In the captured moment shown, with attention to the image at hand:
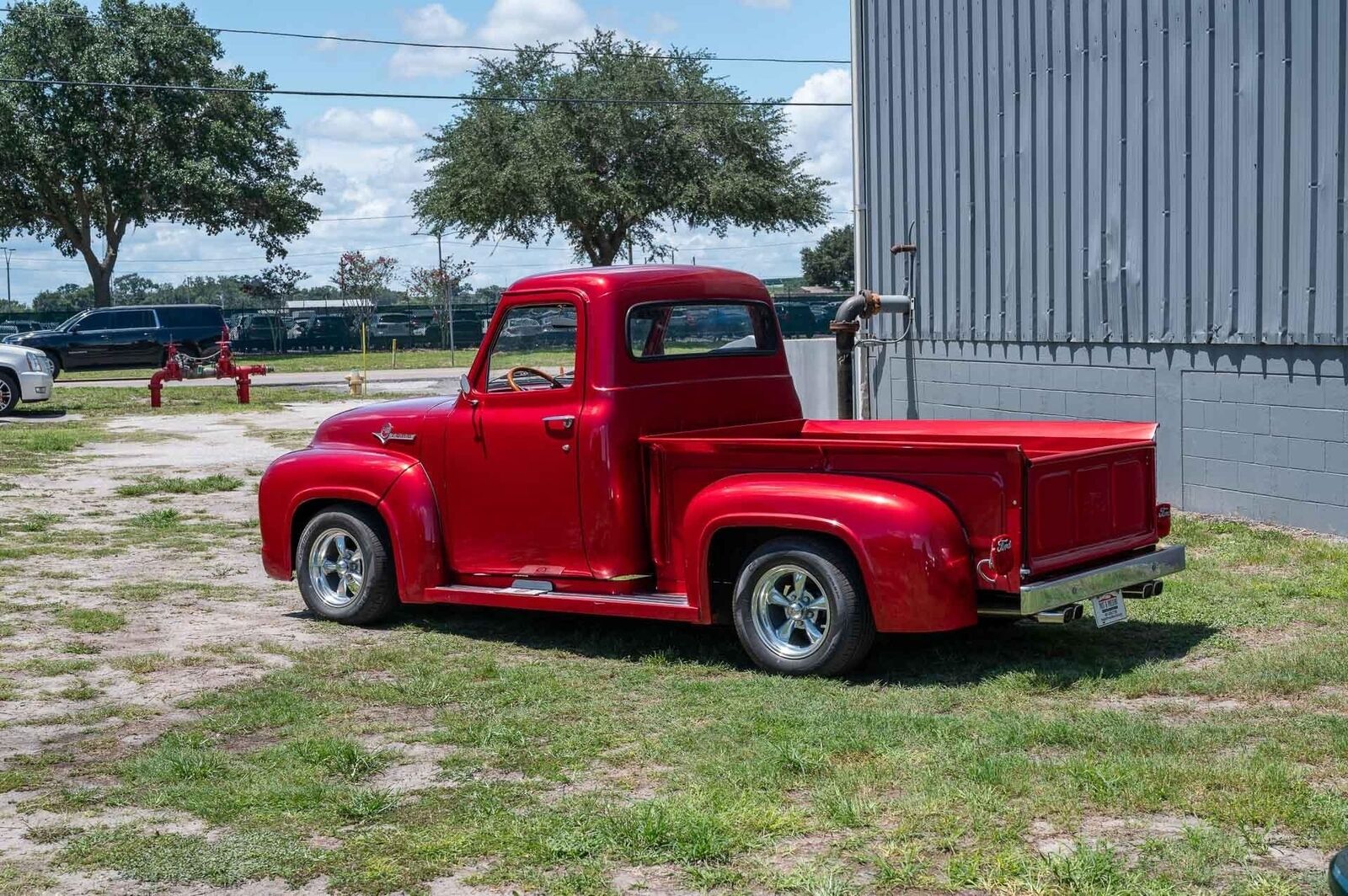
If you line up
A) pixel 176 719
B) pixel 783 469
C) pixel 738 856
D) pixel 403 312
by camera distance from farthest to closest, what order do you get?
pixel 403 312 < pixel 783 469 < pixel 176 719 < pixel 738 856

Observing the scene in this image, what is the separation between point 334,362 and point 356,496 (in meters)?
37.0

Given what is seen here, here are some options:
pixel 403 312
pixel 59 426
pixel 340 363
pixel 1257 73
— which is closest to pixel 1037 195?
pixel 1257 73

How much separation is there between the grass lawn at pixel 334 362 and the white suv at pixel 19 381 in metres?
5.82

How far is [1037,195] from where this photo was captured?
43.2 ft

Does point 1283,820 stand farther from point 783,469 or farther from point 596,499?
point 596,499

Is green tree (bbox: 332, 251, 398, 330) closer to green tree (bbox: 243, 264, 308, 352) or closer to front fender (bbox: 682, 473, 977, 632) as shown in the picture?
green tree (bbox: 243, 264, 308, 352)

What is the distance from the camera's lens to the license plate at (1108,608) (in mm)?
6957

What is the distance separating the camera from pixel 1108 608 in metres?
7.02

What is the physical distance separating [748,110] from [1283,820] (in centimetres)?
4608

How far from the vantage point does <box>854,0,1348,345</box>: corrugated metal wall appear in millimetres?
10531

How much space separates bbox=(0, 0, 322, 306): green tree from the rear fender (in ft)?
128

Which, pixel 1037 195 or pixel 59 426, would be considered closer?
pixel 1037 195

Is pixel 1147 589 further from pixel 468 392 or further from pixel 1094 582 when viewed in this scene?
pixel 468 392

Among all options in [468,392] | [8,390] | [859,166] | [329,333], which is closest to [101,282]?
[329,333]
